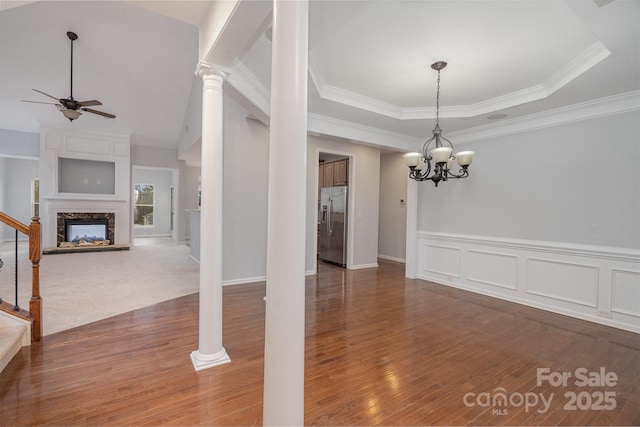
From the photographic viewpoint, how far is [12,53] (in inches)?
201

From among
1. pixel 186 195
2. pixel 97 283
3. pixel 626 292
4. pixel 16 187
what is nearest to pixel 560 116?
pixel 626 292

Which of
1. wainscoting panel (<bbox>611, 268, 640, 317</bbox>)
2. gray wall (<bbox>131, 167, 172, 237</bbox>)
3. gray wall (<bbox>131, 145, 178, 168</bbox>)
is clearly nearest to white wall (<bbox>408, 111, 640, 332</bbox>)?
wainscoting panel (<bbox>611, 268, 640, 317</bbox>)

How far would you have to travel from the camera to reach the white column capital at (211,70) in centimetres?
229

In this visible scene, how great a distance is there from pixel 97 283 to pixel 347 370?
14.1 feet

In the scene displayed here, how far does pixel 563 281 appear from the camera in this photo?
3.75m

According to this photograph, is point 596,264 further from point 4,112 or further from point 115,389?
point 4,112

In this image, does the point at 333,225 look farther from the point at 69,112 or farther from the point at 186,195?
the point at 186,195

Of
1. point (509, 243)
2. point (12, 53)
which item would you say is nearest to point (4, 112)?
point (12, 53)

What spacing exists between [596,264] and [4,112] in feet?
36.7

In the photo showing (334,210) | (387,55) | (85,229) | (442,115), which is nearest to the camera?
(387,55)

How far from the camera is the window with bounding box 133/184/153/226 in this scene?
34.7ft

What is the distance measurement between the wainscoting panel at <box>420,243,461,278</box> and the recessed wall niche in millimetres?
7982

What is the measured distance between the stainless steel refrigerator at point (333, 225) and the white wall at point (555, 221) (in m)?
1.95

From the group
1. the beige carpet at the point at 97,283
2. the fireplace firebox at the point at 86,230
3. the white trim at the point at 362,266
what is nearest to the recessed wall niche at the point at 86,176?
the fireplace firebox at the point at 86,230
